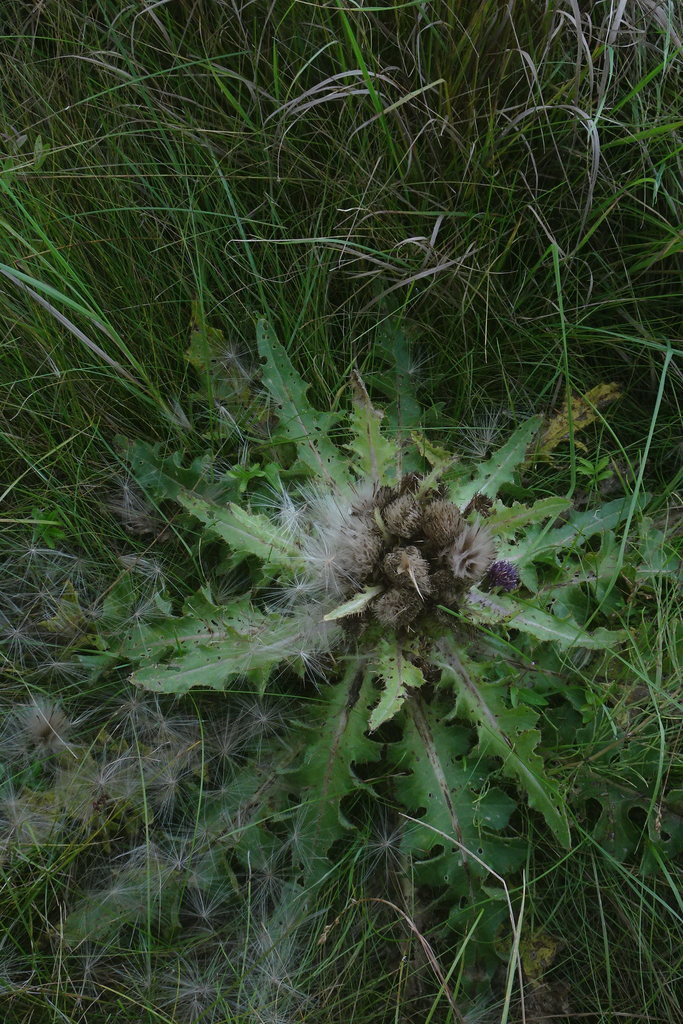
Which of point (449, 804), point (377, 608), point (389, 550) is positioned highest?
point (389, 550)

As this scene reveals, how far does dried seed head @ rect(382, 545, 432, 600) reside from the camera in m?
2.02

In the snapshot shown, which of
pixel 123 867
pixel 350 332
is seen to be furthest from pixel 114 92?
pixel 123 867

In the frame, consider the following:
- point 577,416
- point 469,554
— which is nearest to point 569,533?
point 577,416

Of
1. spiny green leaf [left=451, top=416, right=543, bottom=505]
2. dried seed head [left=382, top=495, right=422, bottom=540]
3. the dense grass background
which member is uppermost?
the dense grass background

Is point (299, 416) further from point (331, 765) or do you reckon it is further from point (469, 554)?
point (331, 765)

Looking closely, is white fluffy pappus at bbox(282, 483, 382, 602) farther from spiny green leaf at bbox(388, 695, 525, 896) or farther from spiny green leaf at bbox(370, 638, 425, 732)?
spiny green leaf at bbox(388, 695, 525, 896)

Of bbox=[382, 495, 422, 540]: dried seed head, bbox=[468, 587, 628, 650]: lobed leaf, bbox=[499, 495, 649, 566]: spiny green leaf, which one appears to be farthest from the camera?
bbox=[499, 495, 649, 566]: spiny green leaf

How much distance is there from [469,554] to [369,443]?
18.2 inches

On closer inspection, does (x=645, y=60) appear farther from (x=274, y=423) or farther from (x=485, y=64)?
(x=274, y=423)

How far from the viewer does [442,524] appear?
2.05m

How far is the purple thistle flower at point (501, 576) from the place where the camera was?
6.89ft

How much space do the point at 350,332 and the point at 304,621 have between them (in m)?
0.93

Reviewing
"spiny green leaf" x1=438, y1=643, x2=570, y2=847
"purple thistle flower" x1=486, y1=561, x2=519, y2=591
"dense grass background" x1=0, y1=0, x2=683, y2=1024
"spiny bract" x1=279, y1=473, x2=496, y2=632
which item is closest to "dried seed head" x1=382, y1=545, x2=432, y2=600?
"spiny bract" x1=279, y1=473, x2=496, y2=632

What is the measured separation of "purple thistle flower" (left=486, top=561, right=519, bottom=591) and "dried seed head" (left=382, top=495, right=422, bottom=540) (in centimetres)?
23
